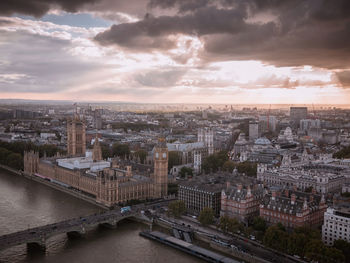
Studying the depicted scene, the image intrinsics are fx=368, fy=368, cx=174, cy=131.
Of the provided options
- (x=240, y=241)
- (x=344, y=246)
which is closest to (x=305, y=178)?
(x=240, y=241)

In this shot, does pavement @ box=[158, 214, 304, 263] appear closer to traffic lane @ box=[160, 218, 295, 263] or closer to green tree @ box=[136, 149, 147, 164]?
traffic lane @ box=[160, 218, 295, 263]

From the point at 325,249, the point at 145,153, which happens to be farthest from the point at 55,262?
the point at 145,153

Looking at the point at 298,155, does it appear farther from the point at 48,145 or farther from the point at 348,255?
the point at 48,145

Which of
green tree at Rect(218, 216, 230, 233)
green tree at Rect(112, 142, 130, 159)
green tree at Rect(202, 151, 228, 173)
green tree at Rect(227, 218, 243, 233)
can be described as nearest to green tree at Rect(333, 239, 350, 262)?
green tree at Rect(227, 218, 243, 233)

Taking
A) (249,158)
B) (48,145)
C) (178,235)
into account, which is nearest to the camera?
(178,235)

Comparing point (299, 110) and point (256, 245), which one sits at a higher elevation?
point (299, 110)

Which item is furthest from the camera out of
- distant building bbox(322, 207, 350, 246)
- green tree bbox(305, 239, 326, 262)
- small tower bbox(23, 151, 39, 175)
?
small tower bbox(23, 151, 39, 175)
